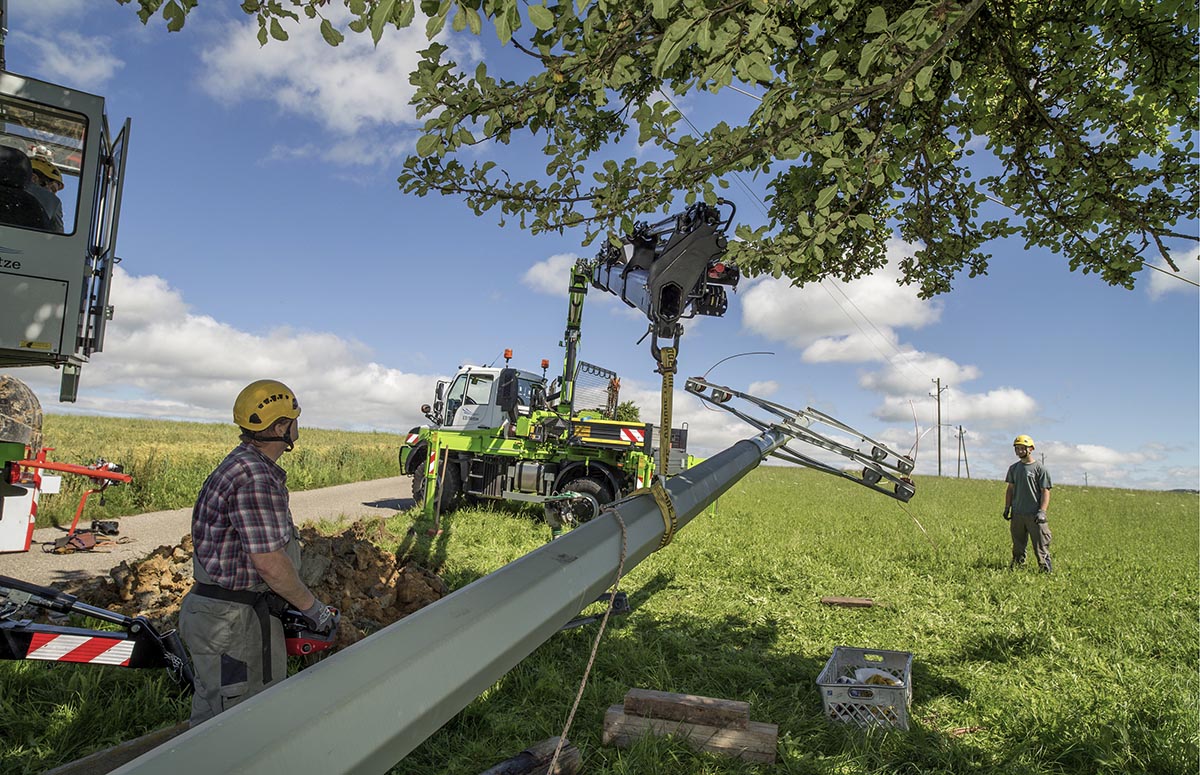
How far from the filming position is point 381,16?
1.72 metres

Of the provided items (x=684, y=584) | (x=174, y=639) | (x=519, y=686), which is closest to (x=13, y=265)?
(x=174, y=639)

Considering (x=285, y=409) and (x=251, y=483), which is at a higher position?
(x=285, y=409)

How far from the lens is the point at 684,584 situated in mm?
8500

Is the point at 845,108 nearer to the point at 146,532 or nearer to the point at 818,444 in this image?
the point at 818,444

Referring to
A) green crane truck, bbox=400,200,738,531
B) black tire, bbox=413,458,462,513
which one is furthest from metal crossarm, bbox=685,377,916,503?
black tire, bbox=413,458,462,513

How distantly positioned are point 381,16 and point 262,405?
86.7 inches

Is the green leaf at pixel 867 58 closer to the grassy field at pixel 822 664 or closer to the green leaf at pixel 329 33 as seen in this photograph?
the green leaf at pixel 329 33

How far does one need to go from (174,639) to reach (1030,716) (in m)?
5.49

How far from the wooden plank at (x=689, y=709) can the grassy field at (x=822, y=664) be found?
0.24 metres

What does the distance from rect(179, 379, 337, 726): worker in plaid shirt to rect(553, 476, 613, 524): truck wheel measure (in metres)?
8.77

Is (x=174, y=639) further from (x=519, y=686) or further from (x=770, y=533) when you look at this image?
(x=770, y=533)

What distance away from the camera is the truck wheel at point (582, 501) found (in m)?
12.2

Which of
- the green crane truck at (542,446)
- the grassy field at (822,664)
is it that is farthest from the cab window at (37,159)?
the green crane truck at (542,446)

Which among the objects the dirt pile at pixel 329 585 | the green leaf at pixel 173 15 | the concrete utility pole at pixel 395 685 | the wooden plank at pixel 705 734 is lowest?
the wooden plank at pixel 705 734
